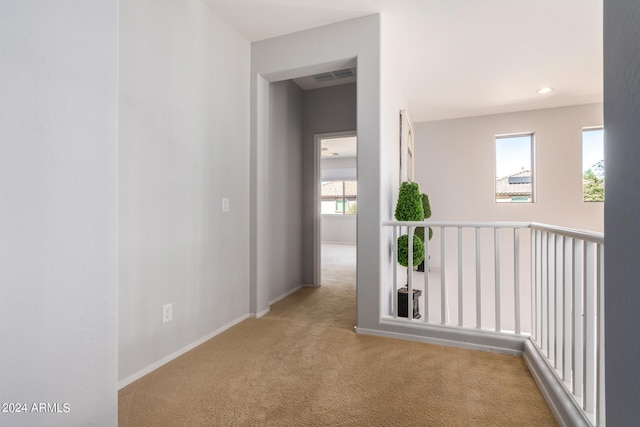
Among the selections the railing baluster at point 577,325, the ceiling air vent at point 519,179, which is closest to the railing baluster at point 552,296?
the railing baluster at point 577,325

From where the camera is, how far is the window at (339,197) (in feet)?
30.1

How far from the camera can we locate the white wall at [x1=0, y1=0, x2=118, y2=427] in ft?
2.39

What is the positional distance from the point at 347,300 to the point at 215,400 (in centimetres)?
198

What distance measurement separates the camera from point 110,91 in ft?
3.13

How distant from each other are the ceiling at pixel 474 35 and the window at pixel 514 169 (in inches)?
38.5

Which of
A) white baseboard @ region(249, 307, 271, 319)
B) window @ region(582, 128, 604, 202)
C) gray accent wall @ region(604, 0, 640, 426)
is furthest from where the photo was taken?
window @ region(582, 128, 604, 202)

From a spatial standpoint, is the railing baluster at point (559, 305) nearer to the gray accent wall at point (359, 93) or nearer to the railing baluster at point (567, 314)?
the railing baluster at point (567, 314)

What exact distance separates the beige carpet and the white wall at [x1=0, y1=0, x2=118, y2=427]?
2.29ft

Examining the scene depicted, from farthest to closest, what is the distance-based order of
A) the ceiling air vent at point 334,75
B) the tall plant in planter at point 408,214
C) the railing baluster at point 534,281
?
the ceiling air vent at point 334,75
the tall plant in planter at point 408,214
the railing baluster at point 534,281

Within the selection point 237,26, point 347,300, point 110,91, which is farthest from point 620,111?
point 347,300

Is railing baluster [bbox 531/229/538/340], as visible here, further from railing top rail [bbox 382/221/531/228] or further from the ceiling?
the ceiling

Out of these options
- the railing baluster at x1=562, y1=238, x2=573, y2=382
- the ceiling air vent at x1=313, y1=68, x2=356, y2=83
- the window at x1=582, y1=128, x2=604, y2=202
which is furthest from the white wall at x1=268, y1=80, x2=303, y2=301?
the window at x1=582, y1=128, x2=604, y2=202

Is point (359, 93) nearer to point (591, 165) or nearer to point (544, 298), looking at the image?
point (544, 298)

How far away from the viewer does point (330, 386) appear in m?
1.69
